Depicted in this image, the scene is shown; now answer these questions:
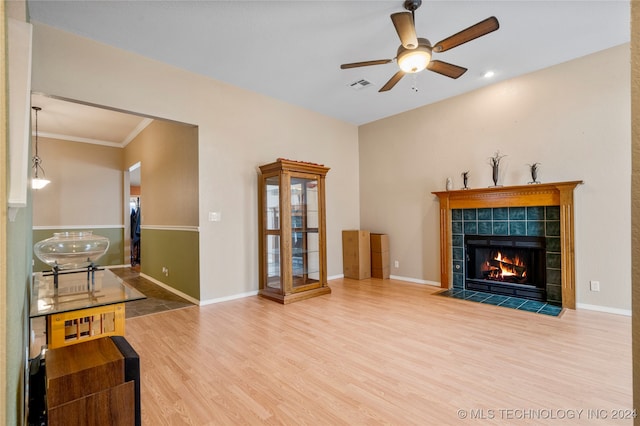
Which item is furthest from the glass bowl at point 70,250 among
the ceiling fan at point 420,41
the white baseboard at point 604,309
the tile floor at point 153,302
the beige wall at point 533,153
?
the white baseboard at point 604,309

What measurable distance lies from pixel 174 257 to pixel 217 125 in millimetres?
2062

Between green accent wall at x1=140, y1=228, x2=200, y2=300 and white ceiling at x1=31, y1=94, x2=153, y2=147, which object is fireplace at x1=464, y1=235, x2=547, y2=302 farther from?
white ceiling at x1=31, y1=94, x2=153, y2=147

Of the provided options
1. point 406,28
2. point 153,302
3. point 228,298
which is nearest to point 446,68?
point 406,28

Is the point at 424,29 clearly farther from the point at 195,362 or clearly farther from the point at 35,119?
the point at 35,119

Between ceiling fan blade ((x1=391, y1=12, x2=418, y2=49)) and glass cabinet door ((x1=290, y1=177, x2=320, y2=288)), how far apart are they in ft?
7.50

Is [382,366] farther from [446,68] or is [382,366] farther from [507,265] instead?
[507,265]

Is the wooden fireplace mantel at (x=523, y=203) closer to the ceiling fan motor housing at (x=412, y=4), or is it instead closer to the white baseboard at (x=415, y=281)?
the white baseboard at (x=415, y=281)

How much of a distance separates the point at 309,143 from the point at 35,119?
4920mm

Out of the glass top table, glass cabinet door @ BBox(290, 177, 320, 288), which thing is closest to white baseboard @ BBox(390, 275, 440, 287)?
glass cabinet door @ BBox(290, 177, 320, 288)

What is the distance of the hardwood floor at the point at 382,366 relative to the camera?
1793mm

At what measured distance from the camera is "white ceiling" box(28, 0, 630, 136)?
274cm

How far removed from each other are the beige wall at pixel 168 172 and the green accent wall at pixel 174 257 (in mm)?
193

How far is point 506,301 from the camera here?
155 inches

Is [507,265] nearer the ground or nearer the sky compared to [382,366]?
nearer the sky
